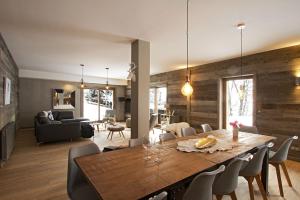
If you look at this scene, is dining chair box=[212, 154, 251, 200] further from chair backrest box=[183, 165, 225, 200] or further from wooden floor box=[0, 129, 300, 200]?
wooden floor box=[0, 129, 300, 200]

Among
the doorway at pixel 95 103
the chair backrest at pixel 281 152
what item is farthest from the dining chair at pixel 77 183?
the doorway at pixel 95 103

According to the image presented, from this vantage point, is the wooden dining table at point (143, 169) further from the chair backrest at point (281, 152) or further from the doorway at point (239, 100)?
the doorway at point (239, 100)

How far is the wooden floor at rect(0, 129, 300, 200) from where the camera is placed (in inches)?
94.1

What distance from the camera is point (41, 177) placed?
2904mm

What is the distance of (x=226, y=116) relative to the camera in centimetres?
525

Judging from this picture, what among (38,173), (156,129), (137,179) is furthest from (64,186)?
(156,129)

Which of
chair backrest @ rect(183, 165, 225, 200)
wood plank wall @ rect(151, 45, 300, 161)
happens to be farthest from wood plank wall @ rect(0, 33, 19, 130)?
wood plank wall @ rect(151, 45, 300, 161)

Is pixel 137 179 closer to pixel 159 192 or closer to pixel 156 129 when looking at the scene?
pixel 159 192

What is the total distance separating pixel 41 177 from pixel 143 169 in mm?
2480

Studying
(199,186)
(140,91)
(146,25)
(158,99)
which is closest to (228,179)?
(199,186)

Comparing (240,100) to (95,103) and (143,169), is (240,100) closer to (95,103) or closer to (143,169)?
(143,169)

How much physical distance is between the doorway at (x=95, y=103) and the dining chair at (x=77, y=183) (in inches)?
307

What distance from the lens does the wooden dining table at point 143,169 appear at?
1.16 m

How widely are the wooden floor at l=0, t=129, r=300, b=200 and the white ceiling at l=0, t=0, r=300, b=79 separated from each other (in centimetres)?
273
